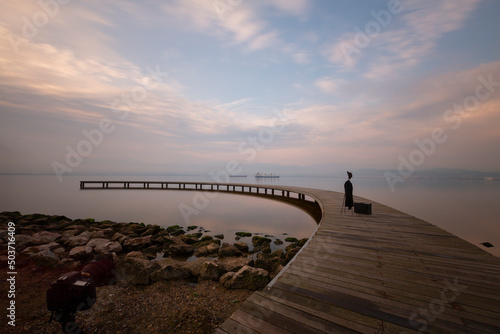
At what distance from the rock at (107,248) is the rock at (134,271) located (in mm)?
2496

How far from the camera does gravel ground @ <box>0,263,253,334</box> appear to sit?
360 centimetres

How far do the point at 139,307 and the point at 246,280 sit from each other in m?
2.40

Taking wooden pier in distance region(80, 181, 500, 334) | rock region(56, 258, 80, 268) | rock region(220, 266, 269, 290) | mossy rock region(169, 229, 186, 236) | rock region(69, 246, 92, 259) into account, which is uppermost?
wooden pier in distance region(80, 181, 500, 334)

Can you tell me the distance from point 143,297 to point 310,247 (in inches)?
→ 160

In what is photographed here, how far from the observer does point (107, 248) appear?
741 centimetres

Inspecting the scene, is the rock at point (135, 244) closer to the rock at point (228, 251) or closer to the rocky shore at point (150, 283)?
the rocky shore at point (150, 283)

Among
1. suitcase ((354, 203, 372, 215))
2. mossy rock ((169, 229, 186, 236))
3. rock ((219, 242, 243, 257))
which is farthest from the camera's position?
mossy rock ((169, 229, 186, 236))

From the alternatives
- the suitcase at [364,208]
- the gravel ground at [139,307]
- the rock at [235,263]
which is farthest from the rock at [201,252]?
the suitcase at [364,208]

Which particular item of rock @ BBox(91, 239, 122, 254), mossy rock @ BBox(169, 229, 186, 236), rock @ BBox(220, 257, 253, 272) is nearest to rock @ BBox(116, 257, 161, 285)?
rock @ BBox(220, 257, 253, 272)

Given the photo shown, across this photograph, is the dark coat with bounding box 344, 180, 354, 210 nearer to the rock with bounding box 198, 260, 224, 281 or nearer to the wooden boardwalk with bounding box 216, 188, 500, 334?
the wooden boardwalk with bounding box 216, 188, 500, 334

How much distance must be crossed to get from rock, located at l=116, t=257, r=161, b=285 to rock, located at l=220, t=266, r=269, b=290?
2021 mm

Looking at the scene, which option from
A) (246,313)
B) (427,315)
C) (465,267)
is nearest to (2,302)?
(246,313)

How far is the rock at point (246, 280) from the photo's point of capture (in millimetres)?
4922

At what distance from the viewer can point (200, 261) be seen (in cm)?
620
